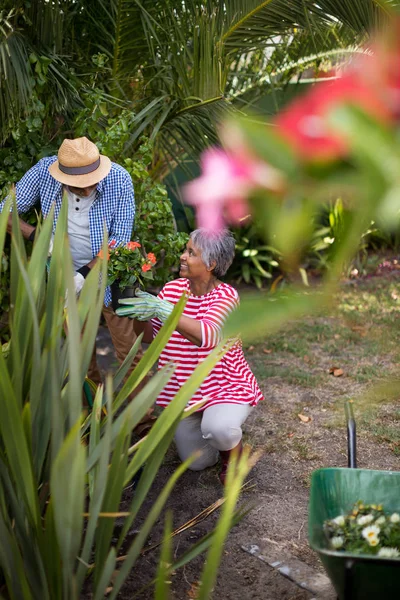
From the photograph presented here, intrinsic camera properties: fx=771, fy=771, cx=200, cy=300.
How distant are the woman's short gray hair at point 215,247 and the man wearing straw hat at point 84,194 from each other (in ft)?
2.20

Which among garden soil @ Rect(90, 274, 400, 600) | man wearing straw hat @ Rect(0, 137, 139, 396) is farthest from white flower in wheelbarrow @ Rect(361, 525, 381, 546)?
man wearing straw hat @ Rect(0, 137, 139, 396)

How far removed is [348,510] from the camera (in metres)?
2.36

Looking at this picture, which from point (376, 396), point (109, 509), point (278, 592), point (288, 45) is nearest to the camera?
point (376, 396)

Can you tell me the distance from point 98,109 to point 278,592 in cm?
276

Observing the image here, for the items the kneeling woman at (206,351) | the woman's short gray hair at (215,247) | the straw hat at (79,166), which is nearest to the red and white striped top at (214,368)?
the kneeling woman at (206,351)

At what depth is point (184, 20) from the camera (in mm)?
4613

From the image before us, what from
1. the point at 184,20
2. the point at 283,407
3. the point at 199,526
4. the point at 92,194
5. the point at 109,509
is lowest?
the point at 283,407

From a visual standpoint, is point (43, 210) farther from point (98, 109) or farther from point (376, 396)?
point (376, 396)

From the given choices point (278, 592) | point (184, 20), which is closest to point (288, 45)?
point (184, 20)

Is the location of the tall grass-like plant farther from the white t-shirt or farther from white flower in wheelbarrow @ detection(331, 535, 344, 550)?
the white t-shirt

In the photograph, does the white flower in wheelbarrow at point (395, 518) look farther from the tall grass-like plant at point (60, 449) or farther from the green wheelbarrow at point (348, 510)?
the tall grass-like plant at point (60, 449)

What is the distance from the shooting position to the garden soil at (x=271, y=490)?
8.86 feet

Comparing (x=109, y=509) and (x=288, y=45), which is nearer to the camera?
(x=109, y=509)

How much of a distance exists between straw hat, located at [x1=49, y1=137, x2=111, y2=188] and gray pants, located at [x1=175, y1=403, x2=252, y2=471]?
4.14 feet
